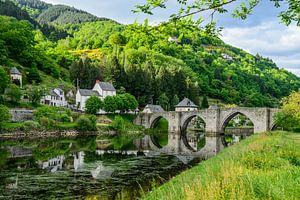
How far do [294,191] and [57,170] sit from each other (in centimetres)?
1937

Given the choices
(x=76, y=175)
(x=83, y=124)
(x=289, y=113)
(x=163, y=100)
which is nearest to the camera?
(x=76, y=175)

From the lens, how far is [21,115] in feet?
184

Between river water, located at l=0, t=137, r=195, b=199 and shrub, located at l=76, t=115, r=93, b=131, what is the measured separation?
976 inches

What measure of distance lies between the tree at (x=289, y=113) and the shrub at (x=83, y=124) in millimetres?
29504

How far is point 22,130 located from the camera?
166 feet

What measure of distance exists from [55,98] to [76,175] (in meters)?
55.6

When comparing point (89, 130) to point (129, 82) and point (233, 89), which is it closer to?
point (129, 82)

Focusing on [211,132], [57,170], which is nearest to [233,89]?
[211,132]

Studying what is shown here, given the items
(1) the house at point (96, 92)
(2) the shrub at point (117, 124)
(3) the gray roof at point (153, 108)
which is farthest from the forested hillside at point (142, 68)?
(2) the shrub at point (117, 124)

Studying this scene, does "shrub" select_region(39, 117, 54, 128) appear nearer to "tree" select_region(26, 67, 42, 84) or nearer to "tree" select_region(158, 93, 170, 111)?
"tree" select_region(26, 67, 42, 84)

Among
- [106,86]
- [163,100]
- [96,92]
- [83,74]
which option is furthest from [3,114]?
[163,100]

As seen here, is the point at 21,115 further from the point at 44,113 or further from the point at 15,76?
the point at 15,76

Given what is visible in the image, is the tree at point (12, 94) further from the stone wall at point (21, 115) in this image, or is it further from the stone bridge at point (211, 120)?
the stone bridge at point (211, 120)

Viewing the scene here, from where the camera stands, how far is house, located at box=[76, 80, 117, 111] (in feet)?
257
